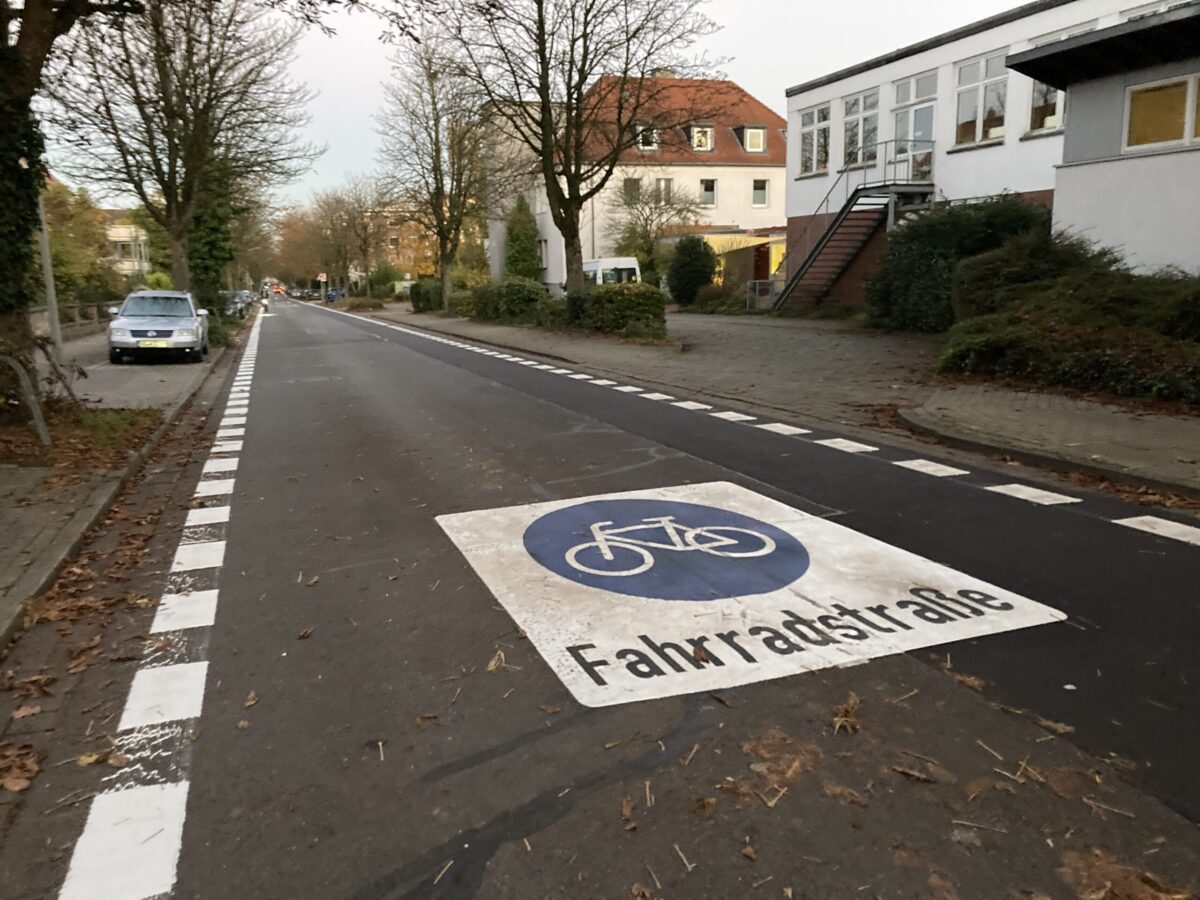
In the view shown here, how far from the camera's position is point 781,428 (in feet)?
34.4

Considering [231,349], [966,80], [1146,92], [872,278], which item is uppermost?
[966,80]

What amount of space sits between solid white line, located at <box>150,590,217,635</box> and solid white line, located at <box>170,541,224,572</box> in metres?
0.54

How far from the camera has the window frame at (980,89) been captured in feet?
82.8

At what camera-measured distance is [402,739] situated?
138 inches

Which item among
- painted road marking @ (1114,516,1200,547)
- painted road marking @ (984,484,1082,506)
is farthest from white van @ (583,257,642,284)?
painted road marking @ (1114,516,1200,547)

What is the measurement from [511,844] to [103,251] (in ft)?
210

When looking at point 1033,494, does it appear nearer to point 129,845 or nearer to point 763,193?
point 129,845

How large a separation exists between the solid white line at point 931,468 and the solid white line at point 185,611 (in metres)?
5.82

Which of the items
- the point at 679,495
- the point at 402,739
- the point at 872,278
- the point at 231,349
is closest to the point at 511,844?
the point at 402,739

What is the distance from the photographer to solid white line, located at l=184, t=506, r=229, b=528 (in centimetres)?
687

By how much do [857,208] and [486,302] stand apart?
1551 cm

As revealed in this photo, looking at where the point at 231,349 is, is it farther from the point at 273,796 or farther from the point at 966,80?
the point at 273,796

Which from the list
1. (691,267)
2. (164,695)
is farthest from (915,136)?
(164,695)

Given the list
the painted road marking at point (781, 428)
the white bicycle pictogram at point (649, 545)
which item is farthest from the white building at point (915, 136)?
the white bicycle pictogram at point (649, 545)
